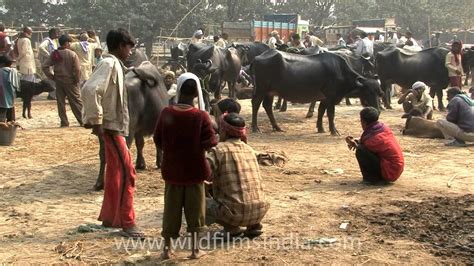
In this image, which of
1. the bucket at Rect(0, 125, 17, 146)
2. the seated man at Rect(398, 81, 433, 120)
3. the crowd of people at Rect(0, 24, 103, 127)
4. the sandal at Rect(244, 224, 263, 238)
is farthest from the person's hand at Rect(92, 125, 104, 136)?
the seated man at Rect(398, 81, 433, 120)

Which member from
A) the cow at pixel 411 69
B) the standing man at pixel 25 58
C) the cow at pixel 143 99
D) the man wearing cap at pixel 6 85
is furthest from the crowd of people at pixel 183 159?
the cow at pixel 411 69

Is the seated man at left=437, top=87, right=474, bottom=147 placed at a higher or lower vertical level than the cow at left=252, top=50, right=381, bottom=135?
lower

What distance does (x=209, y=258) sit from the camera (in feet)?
15.9

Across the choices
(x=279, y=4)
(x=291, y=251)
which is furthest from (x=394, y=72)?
(x=279, y=4)

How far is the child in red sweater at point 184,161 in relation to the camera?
15.3 feet

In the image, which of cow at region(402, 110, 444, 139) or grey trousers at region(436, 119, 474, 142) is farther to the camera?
cow at region(402, 110, 444, 139)

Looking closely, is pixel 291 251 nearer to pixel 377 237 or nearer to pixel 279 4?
pixel 377 237

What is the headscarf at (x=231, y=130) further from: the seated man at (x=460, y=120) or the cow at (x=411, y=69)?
the cow at (x=411, y=69)

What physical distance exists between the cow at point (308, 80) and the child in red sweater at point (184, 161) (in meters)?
7.10

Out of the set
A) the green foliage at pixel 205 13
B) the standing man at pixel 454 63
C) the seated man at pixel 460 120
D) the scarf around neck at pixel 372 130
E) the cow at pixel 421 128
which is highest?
the green foliage at pixel 205 13

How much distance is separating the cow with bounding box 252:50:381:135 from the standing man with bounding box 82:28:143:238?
6619 mm

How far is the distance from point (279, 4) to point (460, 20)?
14086mm

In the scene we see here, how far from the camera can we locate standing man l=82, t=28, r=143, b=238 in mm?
5285

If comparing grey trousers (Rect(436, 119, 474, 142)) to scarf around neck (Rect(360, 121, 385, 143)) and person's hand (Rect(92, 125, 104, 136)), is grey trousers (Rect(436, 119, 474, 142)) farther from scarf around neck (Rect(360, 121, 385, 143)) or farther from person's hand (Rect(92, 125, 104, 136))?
person's hand (Rect(92, 125, 104, 136))
